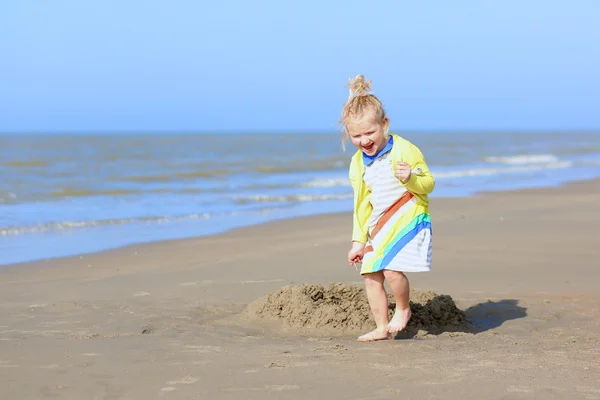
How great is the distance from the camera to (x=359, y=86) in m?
4.50

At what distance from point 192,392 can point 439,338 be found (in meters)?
1.79

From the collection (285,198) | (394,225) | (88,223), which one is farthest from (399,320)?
(285,198)

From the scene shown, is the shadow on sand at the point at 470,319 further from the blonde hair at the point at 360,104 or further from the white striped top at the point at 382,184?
the blonde hair at the point at 360,104

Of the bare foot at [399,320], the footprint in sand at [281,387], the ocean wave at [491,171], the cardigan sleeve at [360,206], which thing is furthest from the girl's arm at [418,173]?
the ocean wave at [491,171]

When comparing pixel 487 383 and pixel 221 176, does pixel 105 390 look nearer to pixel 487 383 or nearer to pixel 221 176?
pixel 487 383

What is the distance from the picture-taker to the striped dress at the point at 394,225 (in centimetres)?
448

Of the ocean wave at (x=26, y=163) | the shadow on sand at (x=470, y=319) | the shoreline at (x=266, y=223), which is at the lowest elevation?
the shoreline at (x=266, y=223)

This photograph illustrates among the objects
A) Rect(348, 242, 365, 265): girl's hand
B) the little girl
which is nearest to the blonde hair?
the little girl

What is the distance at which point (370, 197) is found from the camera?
4.59 m

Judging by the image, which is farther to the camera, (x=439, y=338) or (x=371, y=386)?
(x=439, y=338)

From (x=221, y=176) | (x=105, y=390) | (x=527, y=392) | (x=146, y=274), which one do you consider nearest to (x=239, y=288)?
(x=146, y=274)

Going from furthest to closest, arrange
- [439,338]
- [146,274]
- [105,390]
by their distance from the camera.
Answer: [146,274] < [439,338] < [105,390]

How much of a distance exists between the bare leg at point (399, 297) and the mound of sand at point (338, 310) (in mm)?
305

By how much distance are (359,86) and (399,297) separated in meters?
1.27
